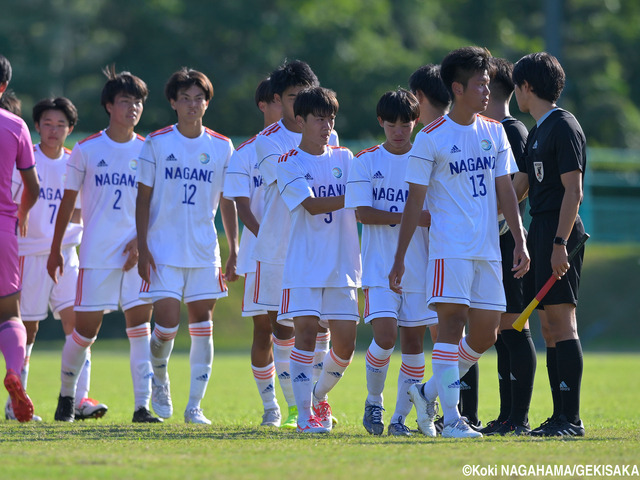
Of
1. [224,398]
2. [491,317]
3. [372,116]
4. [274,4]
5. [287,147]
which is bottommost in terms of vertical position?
[224,398]

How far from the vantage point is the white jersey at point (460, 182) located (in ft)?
20.9

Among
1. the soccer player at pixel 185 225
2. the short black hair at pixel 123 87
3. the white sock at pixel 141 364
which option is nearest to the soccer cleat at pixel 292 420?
the soccer player at pixel 185 225

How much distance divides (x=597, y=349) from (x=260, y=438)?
15.4 meters

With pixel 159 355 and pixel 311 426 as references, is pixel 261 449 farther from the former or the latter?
pixel 159 355

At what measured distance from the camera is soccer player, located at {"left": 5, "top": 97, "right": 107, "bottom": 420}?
9039 millimetres

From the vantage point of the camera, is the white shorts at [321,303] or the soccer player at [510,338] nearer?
the white shorts at [321,303]

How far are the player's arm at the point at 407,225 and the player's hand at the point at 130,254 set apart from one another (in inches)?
106

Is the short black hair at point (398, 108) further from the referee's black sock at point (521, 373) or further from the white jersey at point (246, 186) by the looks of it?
the referee's black sock at point (521, 373)

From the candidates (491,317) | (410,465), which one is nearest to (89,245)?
(491,317)

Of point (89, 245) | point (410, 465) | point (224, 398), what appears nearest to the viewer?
point (410, 465)

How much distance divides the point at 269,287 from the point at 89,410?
6.64ft

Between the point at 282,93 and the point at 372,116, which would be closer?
the point at 282,93

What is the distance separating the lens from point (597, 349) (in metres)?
20.6

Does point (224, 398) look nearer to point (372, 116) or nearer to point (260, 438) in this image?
point (260, 438)
